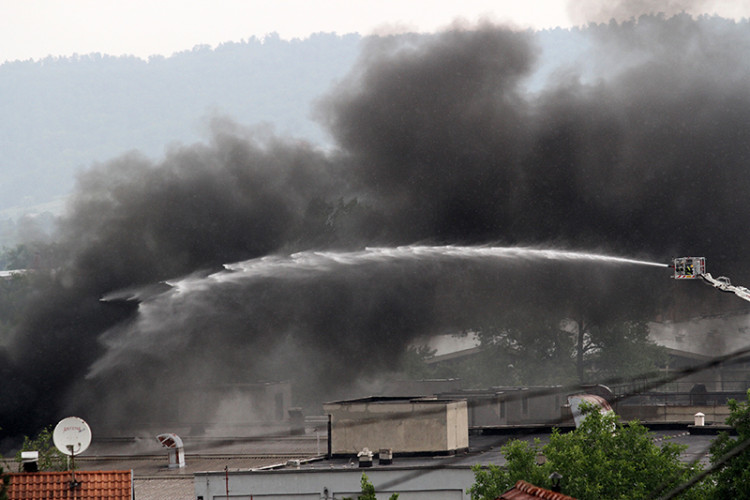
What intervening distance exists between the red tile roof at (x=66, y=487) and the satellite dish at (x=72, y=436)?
180 centimetres

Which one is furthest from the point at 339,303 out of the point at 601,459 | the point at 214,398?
the point at 601,459

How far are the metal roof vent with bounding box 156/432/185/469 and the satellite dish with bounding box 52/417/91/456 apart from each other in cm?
2829

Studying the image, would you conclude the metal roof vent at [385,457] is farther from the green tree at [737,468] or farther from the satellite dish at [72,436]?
the green tree at [737,468]

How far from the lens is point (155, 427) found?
2857 inches

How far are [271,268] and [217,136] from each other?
20978 millimetres

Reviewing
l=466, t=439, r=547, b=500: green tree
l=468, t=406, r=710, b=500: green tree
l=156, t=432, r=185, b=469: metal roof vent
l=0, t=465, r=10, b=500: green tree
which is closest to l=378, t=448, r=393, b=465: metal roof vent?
l=468, t=406, r=710, b=500: green tree

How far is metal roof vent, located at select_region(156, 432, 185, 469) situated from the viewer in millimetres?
54156

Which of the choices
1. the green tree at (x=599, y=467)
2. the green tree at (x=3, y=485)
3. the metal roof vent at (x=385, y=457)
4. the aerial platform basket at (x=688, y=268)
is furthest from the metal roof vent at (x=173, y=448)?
the green tree at (x=3, y=485)

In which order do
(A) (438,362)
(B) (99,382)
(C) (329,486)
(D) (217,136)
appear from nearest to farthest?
(C) (329,486)
(B) (99,382)
(D) (217,136)
(A) (438,362)

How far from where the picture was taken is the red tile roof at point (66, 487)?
23516 millimetres

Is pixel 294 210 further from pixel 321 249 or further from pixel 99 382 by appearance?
pixel 99 382

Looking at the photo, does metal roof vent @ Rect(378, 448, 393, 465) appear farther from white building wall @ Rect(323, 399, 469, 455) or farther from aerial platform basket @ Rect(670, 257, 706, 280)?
aerial platform basket @ Rect(670, 257, 706, 280)

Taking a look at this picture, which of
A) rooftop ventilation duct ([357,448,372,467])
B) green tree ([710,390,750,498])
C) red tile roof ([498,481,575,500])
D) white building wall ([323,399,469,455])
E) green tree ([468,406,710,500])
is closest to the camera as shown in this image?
red tile roof ([498,481,575,500])

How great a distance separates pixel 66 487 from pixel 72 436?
2.38m
